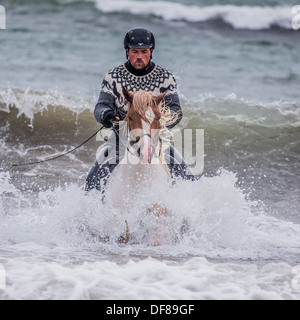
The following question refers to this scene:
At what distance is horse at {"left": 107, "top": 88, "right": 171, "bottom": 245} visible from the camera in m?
4.77

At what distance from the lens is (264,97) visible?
13.2 meters

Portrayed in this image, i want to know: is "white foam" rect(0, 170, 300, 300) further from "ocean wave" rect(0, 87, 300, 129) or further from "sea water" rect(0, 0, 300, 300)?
"ocean wave" rect(0, 87, 300, 129)

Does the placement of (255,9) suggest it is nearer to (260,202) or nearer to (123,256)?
(260,202)

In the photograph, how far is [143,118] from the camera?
4762mm

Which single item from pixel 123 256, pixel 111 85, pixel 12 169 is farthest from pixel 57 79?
pixel 123 256

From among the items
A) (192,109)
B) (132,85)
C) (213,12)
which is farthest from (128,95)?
(213,12)

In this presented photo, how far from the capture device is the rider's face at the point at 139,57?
216 inches

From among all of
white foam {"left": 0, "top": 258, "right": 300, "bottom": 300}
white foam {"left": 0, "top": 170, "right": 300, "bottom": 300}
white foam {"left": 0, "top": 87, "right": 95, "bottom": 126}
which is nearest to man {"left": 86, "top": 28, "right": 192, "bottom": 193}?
white foam {"left": 0, "top": 170, "right": 300, "bottom": 300}

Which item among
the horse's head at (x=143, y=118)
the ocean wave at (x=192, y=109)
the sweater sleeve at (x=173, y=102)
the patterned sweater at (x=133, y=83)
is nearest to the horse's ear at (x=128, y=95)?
the horse's head at (x=143, y=118)

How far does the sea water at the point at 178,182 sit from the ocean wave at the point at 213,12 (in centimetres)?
7

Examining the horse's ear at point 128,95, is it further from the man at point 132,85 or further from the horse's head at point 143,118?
the man at point 132,85

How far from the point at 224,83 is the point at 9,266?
11.0 metres

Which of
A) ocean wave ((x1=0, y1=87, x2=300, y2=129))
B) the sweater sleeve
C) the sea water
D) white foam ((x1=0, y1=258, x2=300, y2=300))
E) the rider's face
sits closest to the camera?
white foam ((x1=0, y1=258, x2=300, y2=300))

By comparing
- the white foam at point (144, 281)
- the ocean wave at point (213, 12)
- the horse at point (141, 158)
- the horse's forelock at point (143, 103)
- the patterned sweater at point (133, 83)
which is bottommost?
the white foam at point (144, 281)
